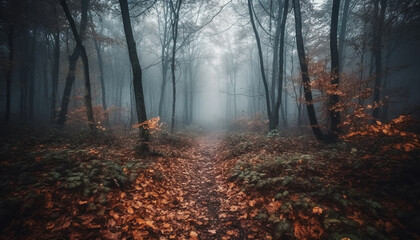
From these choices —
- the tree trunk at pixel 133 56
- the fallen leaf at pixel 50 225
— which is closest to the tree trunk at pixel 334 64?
the tree trunk at pixel 133 56

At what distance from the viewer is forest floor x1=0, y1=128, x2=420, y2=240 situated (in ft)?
10.0

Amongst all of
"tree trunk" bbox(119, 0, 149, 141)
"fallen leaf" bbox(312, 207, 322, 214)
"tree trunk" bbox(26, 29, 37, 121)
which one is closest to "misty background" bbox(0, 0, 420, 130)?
"tree trunk" bbox(26, 29, 37, 121)

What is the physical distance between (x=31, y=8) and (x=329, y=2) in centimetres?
2576

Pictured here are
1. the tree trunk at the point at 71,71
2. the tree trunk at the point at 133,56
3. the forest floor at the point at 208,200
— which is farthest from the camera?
the tree trunk at the point at 71,71

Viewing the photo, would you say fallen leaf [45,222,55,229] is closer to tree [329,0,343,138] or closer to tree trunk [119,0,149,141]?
tree trunk [119,0,149,141]

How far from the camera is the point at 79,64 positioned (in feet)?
64.6

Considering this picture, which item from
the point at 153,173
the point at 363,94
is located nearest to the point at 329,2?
the point at 363,94

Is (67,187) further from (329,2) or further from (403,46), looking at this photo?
(403,46)

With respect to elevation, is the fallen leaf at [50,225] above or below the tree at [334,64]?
below

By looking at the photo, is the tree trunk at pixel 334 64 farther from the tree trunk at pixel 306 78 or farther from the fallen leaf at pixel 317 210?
the fallen leaf at pixel 317 210

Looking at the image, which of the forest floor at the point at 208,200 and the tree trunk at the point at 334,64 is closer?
the forest floor at the point at 208,200

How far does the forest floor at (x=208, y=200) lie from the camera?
3.05m

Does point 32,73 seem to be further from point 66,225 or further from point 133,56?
point 66,225

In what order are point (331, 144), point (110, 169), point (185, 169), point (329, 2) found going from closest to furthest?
1. point (110, 169)
2. point (185, 169)
3. point (331, 144)
4. point (329, 2)
